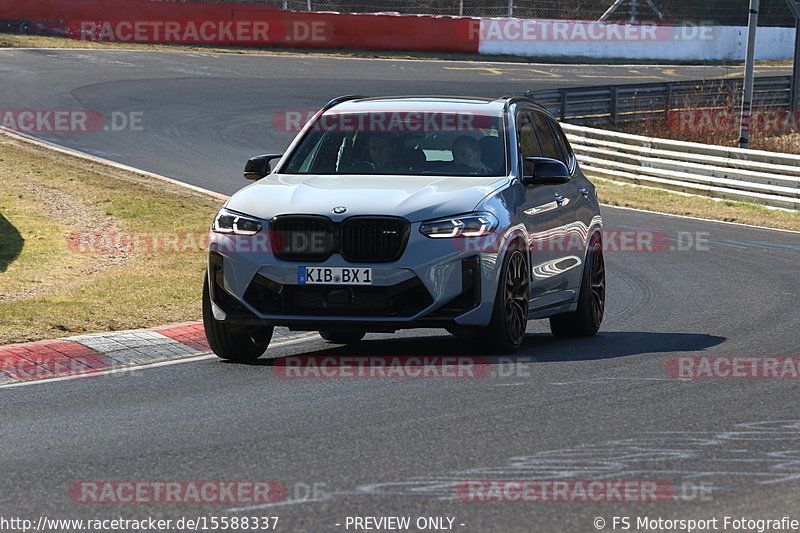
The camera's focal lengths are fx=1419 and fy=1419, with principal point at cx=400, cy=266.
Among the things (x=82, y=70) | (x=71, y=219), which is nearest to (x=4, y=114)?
(x=82, y=70)

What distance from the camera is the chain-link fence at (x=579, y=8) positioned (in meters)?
50.4

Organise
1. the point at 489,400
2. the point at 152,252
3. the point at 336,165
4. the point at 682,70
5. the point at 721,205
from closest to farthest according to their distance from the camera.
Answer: the point at 489,400 < the point at 336,165 < the point at 152,252 < the point at 721,205 < the point at 682,70

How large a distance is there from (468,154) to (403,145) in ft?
1.64

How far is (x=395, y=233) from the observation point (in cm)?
947

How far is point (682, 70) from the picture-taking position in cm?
5250

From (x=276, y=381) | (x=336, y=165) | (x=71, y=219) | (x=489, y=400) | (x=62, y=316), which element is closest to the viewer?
(x=489, y=400)

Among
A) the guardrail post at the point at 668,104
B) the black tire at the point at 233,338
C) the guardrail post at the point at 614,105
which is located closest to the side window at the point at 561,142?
the black tire at the point at 233,338

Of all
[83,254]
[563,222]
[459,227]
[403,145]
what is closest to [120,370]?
[459,227]

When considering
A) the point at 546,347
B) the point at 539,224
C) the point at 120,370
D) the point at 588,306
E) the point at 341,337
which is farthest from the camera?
the point at 588,306

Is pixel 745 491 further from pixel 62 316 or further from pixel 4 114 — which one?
Answer: pixel 4 114

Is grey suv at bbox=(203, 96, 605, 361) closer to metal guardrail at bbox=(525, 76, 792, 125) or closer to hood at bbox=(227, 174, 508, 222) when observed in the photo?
hood at bbox=(227, 174, 508, 222)

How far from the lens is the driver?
10.6 m

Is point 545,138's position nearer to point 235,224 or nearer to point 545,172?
point 545,172

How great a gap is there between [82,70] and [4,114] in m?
7.39
